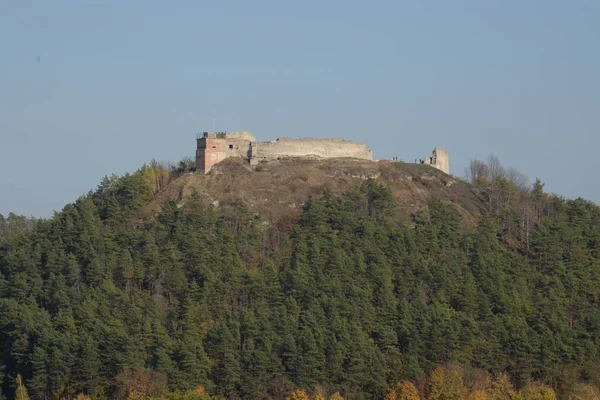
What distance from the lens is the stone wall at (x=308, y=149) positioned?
92125 mm

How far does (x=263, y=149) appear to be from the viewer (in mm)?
92188

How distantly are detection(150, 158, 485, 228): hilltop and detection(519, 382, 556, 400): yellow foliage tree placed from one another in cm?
2237

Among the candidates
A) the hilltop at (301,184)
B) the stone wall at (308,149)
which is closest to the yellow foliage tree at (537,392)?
the hilltop at (301,184)

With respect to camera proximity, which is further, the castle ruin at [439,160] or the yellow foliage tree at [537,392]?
the castle ruin at [439,160]

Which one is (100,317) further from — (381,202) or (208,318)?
(381,202)

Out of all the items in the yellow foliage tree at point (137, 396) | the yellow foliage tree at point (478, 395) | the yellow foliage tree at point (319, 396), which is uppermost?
the yellow foliage tree at point (478, 395)

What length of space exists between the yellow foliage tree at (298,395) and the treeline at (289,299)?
0.74 metres

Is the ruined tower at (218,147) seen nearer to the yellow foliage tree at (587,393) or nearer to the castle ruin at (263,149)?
the castle ruin at (263,149)

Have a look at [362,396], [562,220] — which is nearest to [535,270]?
[562,220]

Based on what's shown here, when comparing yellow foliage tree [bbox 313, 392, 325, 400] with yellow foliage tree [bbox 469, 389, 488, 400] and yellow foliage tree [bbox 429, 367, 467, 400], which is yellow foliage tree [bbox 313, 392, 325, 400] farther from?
yellow foliage tree [bbox 469, 389, 488, 400]

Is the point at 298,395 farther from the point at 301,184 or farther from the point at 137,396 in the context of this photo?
the point at 301,184

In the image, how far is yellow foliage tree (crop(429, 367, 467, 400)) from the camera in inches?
2579

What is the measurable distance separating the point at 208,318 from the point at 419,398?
15241 mm

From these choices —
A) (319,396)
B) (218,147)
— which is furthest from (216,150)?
(319,396)
